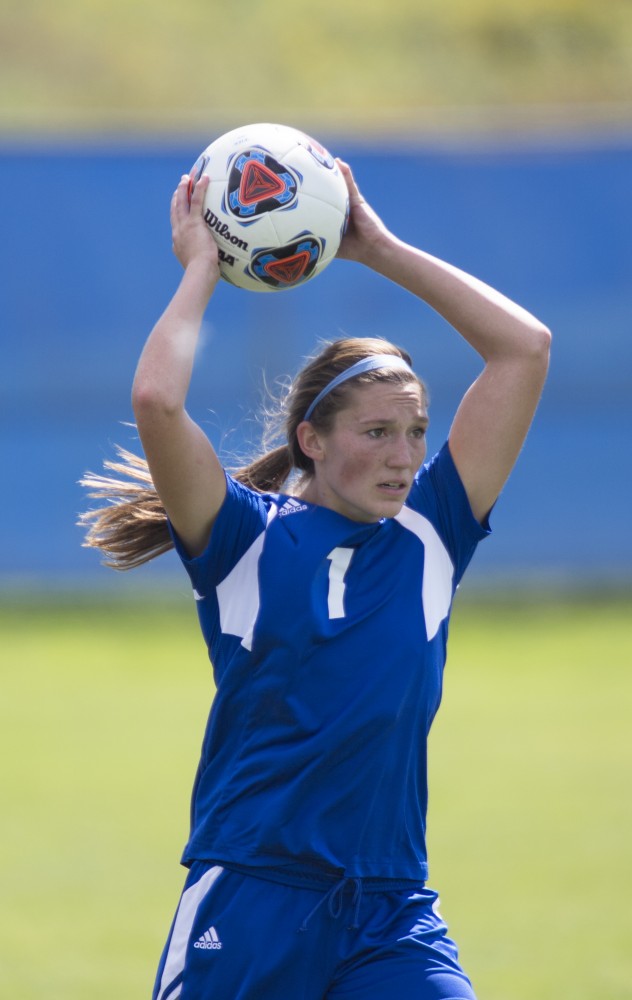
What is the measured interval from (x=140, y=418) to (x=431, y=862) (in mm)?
3988

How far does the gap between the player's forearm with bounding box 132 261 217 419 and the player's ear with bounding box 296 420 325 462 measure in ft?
1.47

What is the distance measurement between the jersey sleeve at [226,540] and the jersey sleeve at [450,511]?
0.45m

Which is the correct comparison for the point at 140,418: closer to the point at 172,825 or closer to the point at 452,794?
the point at 172,825

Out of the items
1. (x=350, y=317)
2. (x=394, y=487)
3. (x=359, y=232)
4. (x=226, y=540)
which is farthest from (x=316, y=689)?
(x=350, y=317)

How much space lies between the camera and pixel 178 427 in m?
3.51

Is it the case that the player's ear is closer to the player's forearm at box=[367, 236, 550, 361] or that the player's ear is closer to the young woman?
the young woman

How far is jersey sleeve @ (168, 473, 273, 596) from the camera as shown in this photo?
3.60m

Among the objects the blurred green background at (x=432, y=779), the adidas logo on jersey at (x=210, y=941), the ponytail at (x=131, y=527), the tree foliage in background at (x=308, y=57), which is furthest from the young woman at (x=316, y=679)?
the tree foliage in background at (x=308, y=57)

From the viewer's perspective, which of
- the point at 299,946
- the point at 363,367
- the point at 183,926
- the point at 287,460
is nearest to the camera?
the point at 299,946

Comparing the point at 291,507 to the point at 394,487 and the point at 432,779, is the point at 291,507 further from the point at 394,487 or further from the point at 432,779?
the point at 432,779

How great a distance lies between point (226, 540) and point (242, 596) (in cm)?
14

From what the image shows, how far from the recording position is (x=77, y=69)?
2477 cm

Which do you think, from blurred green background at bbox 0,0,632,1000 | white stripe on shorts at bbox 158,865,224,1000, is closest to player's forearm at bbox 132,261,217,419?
white stripe on shorts at bbox 158,865,224,1000

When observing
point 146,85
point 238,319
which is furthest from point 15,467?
point 146,85
